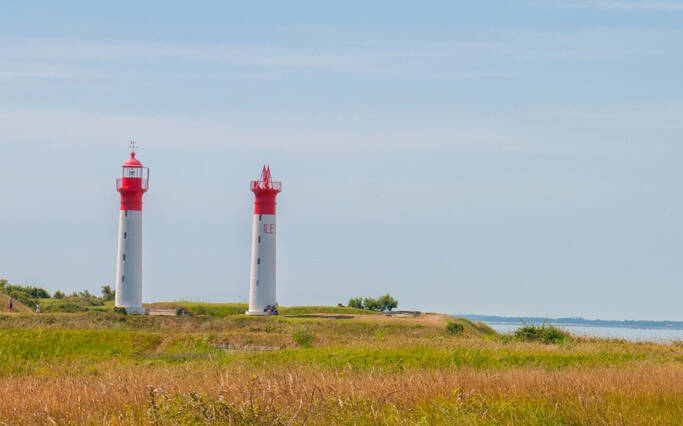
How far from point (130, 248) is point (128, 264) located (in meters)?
1.15

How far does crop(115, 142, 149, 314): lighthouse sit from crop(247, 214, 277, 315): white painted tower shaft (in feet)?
26.8

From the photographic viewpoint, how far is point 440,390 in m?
14.3

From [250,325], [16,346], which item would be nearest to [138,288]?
[250,325]

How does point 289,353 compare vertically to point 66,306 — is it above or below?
below

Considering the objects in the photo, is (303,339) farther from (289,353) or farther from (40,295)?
(40,295)

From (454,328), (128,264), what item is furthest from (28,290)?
(454,328)

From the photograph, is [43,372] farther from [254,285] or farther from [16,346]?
[254,285]

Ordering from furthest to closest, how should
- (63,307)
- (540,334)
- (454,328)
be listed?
(63,307) < (454,328) < (540,334)

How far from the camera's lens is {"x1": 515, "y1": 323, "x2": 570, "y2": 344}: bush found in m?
34.4

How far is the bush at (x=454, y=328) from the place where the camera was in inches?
1755

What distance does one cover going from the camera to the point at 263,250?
57625 mm

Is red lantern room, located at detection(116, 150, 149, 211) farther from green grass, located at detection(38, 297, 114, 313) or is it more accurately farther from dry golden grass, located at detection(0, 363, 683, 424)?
dry golden grass, located at detection(0, 363, 683, 424)

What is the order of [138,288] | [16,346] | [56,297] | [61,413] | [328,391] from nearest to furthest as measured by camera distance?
[61,413] < [328,391] < [16,346] < [138,288] < [56,297]

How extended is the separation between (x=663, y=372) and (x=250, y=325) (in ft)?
105
